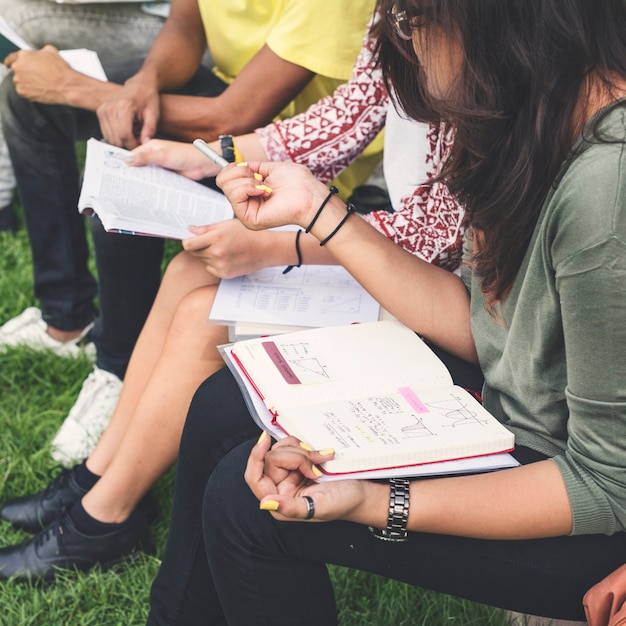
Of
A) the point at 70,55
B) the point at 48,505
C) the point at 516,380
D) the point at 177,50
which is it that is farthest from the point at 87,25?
the point at 516,380

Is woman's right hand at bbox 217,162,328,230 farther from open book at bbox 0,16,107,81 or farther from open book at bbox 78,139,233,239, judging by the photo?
open book at bbox 0,16,107,81

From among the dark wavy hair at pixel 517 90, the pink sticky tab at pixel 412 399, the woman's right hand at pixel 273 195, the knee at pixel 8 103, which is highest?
the dark wavy hair at pixel 517 90

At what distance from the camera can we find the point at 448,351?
170 cm

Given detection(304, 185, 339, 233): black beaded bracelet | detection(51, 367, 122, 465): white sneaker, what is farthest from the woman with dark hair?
detection(51, 367, 122, 465): white sneaker

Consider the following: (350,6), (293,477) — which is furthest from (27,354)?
(293,477)

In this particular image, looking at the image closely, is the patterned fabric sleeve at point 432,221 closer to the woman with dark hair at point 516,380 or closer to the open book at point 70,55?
the woman with dark hair at point 516,380

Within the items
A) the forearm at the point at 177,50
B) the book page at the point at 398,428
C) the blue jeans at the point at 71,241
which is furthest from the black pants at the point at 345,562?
the forearm at the point at 177,50

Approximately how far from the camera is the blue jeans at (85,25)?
3002 millimetres

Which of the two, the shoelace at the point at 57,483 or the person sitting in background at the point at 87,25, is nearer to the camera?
the shoelace at the point at 57,483

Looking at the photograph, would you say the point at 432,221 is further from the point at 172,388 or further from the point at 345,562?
the point at 345,562

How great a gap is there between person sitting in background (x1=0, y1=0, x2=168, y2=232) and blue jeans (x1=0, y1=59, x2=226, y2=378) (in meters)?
0.33

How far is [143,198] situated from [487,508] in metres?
1.10

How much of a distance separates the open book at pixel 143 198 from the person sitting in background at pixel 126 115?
28 cm

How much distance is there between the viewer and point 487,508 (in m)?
1.28
